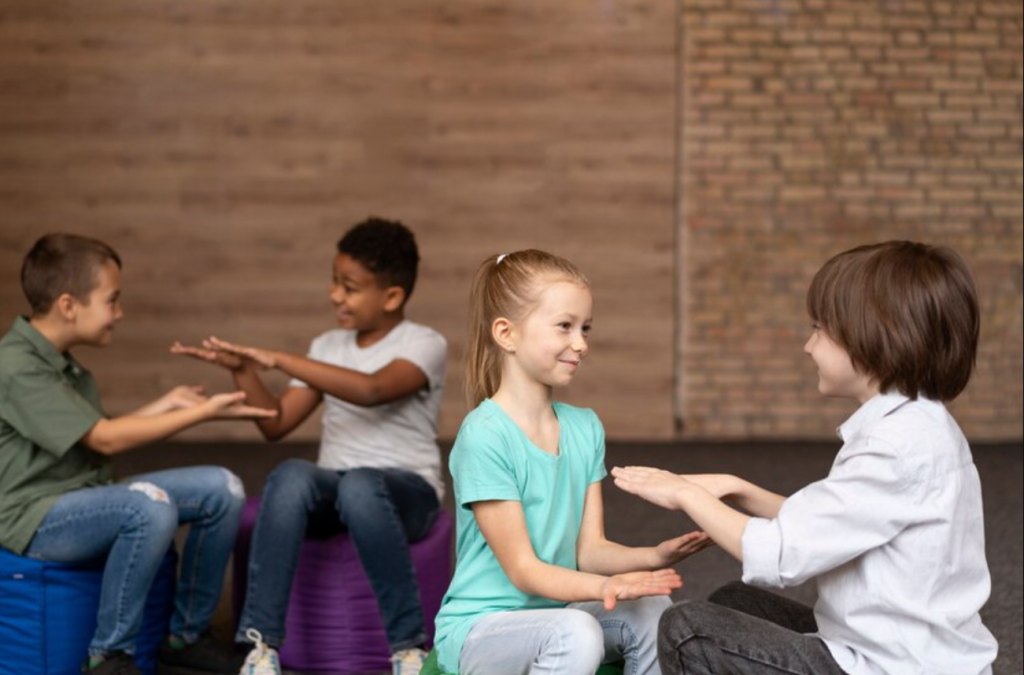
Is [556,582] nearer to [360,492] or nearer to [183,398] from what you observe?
[360,492]

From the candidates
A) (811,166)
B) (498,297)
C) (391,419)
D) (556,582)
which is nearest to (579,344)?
(498,297)

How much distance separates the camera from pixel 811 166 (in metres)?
6.36

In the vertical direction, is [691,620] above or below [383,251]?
below

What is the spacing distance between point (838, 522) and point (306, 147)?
4.88 m

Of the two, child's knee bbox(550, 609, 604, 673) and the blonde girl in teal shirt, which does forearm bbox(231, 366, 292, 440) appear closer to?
the blonde girl in teal shirt

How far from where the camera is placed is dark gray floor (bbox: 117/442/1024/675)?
11.8ft

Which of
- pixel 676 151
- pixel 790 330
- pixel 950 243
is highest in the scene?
pixel 676 151

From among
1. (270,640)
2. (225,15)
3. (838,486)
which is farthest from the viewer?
(225,15)

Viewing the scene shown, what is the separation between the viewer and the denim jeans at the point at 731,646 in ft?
5.98

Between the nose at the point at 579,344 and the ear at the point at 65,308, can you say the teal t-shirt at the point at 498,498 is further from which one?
the ear at the point at 65,308

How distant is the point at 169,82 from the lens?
20.3 feet

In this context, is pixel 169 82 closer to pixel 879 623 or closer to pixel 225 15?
pixel 225 15

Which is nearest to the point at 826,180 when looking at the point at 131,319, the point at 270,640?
the point at 131,319

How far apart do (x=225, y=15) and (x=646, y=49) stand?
80.1 inches
